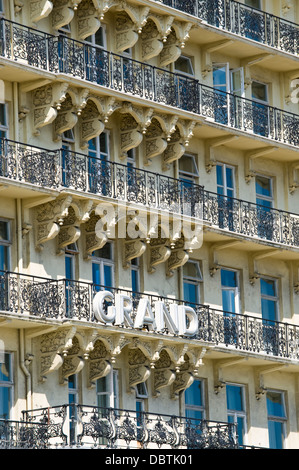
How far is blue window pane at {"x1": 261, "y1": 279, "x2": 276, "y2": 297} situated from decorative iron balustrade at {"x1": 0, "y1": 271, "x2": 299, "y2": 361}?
962 mm

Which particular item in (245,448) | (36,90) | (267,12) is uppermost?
(267,12)

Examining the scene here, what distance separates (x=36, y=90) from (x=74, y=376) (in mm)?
7070

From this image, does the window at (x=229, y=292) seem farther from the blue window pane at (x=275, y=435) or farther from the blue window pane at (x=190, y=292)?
the blue window pane at (x=275, y=435)

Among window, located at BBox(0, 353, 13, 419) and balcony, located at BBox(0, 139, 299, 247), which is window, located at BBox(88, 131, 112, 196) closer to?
balcony, located at BBox(0, 139, 299, 247)

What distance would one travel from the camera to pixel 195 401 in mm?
50969

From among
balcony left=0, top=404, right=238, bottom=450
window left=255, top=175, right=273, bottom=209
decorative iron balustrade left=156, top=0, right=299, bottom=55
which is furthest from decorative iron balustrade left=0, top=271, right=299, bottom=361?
decorative iron balustrade left=156, top=0, right=299, bottom=55

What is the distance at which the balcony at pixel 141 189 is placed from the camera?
153 ft

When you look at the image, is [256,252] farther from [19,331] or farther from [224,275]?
[19,331]

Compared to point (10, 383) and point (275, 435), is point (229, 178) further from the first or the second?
point (10, 383)

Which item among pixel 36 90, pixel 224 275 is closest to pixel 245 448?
pixel 224 275

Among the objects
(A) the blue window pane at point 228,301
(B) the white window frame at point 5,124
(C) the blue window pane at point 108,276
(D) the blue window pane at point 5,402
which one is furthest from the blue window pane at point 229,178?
(D) the blue window pane at point 5,402

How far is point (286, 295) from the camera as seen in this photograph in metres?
54.6

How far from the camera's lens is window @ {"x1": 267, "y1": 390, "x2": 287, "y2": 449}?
2082 inches

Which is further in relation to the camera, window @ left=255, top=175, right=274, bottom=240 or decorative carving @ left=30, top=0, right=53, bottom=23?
window @ left=255, top=175, right=274, bottom=240
